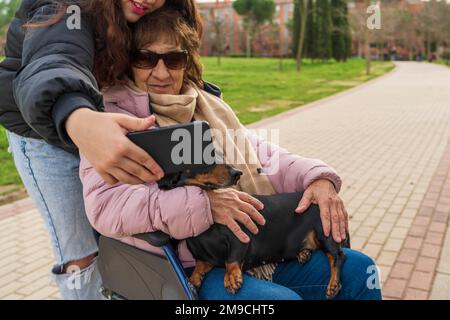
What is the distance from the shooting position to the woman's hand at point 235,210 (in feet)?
5.07

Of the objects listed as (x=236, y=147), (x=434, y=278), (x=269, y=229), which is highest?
(x=236, y=147)

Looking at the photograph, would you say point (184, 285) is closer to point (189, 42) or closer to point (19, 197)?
point (189, 42)

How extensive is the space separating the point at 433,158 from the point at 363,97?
9897mm

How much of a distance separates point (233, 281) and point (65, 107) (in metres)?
0.74

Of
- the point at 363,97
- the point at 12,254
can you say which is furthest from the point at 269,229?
the point at 363,97

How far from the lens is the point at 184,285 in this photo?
4.71ft

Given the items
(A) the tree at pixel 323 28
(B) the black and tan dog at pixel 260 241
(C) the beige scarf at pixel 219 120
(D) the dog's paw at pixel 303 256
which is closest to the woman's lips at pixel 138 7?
(C) the beige scarf at pixel 219 120

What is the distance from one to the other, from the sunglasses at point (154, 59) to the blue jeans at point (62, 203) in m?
0.42

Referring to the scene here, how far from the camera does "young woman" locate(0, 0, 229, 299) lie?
1.15 metres

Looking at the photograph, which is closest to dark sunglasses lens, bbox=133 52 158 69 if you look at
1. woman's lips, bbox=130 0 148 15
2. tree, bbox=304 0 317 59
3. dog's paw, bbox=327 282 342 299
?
woman's lips, bbox=130 0 148 15

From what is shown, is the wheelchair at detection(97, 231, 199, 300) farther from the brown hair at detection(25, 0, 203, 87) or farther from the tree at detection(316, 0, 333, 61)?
the tree at detection(316, 0, 333, 61)

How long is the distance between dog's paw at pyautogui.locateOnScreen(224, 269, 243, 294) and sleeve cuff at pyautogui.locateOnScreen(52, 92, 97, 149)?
2.18 feet

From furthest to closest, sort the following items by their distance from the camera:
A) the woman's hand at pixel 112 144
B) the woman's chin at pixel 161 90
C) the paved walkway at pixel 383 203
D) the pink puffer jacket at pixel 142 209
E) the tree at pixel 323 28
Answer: the tree at pixel 323 28
the paved walkway at pixel 383 203
the woman's chin at pixel 161 90
the pink puffer jacket at pixel 142 209
the woman's hand at pixel 112 144

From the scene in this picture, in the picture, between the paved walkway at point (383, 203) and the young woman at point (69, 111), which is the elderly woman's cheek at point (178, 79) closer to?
the young woman at point (69, 111)
